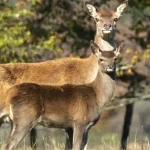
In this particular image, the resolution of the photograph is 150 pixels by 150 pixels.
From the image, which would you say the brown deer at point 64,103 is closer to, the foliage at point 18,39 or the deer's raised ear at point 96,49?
the deer's raised ear at point 96,49

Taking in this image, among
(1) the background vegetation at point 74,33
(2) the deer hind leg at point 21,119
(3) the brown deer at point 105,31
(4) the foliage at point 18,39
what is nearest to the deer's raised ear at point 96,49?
(3) the brown deer at point 105,31

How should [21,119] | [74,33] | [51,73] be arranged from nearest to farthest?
[21,119], [51,73], [74,33]

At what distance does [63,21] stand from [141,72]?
2.41 meters

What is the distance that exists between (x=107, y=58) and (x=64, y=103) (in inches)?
39.6

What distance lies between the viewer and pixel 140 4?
858 inches

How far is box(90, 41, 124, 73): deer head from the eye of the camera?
515 inches

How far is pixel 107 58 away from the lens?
13.1 m

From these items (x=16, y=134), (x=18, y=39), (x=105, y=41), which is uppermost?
(x=105, y=41)

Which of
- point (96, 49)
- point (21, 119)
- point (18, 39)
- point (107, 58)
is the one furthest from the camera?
point (18, 39)

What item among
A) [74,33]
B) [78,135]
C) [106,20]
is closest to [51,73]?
[106,20]

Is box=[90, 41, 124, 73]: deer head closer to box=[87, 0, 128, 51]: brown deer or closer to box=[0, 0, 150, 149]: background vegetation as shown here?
box=[87, 0, 128, 51]: brown deer

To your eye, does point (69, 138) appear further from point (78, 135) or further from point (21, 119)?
point (21, 119)

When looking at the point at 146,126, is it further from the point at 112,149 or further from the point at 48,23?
the point at 112,149

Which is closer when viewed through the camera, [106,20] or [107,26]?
[107,26]
